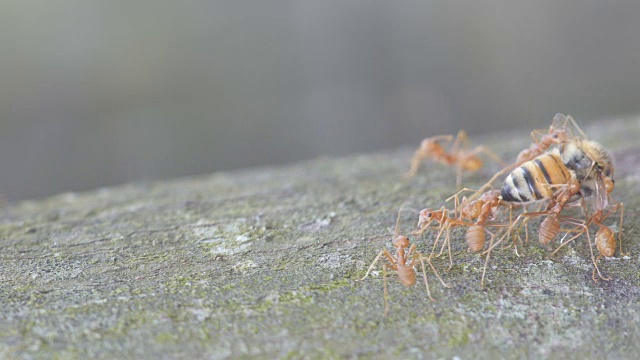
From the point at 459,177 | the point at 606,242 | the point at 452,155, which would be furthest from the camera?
the point at 452,155

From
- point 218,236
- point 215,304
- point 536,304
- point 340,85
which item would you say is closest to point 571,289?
point 536,304

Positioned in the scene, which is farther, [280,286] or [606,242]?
[606,242]

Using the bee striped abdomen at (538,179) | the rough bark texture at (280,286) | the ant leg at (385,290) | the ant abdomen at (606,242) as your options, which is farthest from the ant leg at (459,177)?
the ant leg at (385,290)

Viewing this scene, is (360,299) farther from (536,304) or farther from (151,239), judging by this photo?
(151,239)

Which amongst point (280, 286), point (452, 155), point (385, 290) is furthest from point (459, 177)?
point (280, 286)

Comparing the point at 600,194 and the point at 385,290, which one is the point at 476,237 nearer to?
the point at 385,290

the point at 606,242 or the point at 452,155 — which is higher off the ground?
the point at 452,155

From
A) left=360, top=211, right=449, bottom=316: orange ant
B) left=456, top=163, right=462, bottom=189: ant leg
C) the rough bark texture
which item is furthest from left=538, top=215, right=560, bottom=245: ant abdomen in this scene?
left=456, top=163, right=462, bottom=189: ant leg
